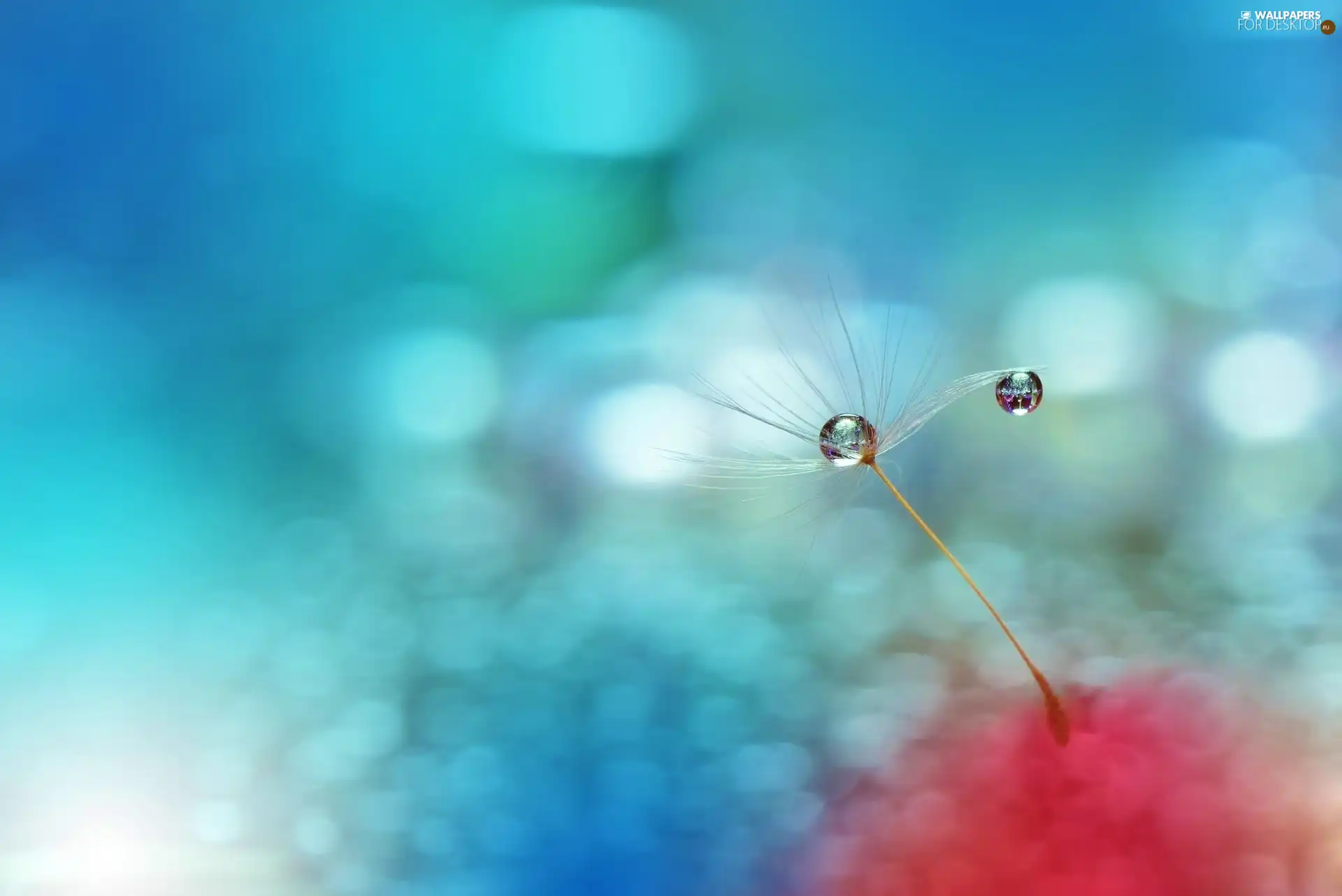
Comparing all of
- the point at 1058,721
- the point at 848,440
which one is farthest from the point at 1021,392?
the point at 1058,721

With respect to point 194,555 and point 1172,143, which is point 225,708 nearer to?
point 194,555

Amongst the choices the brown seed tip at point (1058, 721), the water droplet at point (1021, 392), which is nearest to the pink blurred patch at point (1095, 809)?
the brown seed tip at point (1058, 721)

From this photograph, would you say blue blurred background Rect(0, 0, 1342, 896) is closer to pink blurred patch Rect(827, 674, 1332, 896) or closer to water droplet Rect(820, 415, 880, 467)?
pink blurred patch Rect(827, 674, 1332, 896)

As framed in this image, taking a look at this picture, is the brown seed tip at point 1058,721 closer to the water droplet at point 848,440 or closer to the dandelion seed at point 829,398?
the dandelion seed at point 829,398

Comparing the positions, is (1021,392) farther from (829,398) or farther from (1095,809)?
(1095,809)

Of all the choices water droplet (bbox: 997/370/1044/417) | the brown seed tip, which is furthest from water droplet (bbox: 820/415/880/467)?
the brown seed tip
